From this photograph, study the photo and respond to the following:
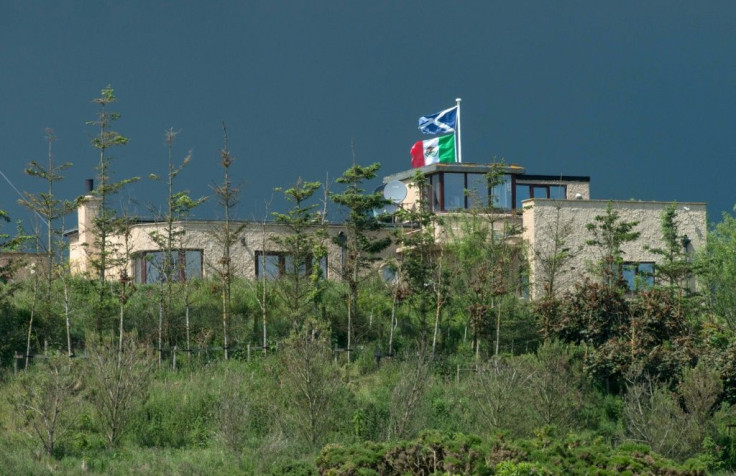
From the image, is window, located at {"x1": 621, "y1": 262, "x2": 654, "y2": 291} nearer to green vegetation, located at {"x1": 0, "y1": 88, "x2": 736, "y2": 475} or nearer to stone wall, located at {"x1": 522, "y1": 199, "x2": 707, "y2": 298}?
stone wall, located at {"x1": 522, "y1": 199, "x2": 707, "y2": 298}

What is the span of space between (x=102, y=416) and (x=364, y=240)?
1071cm

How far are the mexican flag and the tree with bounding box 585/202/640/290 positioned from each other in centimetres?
976

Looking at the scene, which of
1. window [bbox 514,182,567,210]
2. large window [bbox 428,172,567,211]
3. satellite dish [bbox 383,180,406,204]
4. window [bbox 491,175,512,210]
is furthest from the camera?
window [bbox 514,182,567,210]

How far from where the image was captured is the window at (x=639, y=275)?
39188 mm

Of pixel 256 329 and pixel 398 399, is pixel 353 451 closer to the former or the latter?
pixel 398 399

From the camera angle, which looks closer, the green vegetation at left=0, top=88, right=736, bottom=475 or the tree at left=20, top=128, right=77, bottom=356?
the green vegetation at left=0, top=88, right=736, bottom=475

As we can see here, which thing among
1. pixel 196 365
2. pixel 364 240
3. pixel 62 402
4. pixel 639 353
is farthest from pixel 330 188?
pixel 62 402

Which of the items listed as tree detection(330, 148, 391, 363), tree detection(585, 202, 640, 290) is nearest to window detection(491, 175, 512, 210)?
tree detection(585, 202, 640, 290)

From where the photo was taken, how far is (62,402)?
27.3m

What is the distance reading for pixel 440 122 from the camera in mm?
47438

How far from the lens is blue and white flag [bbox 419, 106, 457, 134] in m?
47.2

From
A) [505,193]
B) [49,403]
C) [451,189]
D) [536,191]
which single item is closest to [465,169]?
[451,189]

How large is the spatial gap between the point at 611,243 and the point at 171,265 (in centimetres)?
1375

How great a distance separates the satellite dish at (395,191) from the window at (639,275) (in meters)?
8.18
